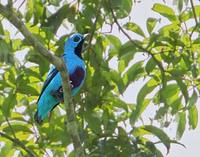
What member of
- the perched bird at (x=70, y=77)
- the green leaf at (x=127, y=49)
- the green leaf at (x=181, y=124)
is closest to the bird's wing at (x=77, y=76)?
the perched bird at (x=70, y=77)

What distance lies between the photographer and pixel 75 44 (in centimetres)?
658

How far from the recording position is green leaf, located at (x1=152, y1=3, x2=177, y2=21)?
5801 millimetres

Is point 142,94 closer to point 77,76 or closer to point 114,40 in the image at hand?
point 114,40

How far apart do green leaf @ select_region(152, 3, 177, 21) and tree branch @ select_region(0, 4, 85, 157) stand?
3.98 feet

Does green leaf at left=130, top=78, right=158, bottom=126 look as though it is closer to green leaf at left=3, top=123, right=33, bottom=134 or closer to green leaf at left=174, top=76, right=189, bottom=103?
green leaf at left=174, top=76, right=189, bottom=103

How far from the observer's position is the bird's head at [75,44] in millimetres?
6320

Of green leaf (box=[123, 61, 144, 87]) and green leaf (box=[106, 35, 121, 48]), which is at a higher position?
green leaf (box=[106, 35, 121, 48])

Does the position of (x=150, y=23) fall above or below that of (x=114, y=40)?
above

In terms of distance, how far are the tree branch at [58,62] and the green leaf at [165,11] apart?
121 cm

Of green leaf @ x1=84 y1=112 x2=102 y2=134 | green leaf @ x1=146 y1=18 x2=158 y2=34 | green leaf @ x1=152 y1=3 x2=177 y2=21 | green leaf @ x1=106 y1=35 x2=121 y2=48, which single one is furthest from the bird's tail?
green leaf @ x1=152 y1=3 x2=177 y2=21

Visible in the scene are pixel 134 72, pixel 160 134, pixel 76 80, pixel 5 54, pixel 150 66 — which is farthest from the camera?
pixel 76 80

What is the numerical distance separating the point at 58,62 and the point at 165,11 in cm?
136

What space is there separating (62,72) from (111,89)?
3.27ft

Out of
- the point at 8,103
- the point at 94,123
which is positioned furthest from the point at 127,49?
the point at 8,103
